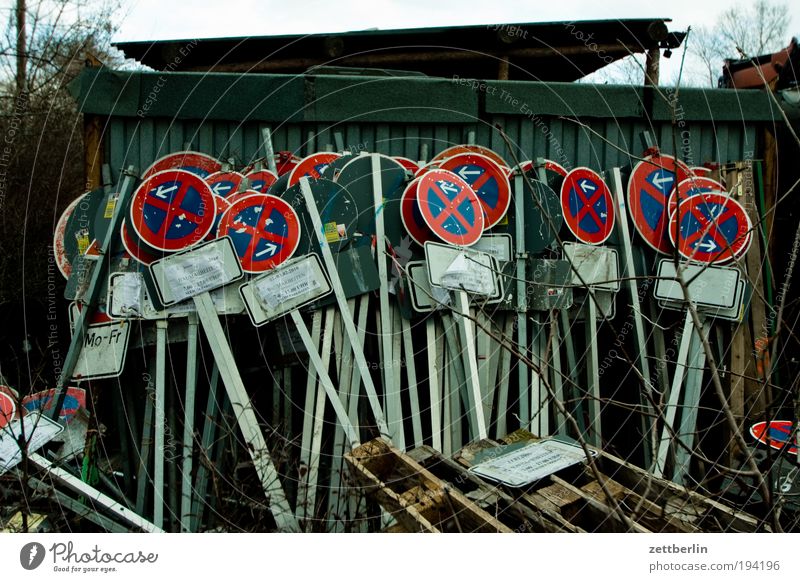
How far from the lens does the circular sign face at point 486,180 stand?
4289 mm

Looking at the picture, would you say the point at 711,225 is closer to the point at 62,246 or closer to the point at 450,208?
the point at 450,208

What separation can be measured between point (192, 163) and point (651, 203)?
3112 millimetres

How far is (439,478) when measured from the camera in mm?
3248

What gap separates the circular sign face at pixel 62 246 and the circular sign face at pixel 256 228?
4.01 feet

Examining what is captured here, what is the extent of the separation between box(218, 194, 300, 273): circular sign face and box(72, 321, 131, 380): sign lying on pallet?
77cm

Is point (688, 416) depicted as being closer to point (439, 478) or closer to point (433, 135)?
point (439, 478)

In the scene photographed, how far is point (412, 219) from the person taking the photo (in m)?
4.06

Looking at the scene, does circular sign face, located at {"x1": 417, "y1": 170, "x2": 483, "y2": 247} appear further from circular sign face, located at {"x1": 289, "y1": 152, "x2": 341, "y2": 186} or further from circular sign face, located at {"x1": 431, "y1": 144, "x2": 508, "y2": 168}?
circular sign face, located at {"x1": 289, "y1": 152, "x2": 341, "y2": 186}

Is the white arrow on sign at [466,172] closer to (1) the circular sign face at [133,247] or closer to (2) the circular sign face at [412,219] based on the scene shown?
(2) the circular sign face at [412,219]

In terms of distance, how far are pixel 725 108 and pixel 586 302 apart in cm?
204

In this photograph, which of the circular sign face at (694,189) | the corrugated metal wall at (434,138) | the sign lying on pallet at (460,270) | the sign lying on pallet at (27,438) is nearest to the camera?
the sign lying on pallet at (27,438)

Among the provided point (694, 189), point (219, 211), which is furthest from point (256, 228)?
point (694, 189)

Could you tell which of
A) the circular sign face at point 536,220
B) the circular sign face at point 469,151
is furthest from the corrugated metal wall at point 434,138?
the circular sign face at point 536,220
